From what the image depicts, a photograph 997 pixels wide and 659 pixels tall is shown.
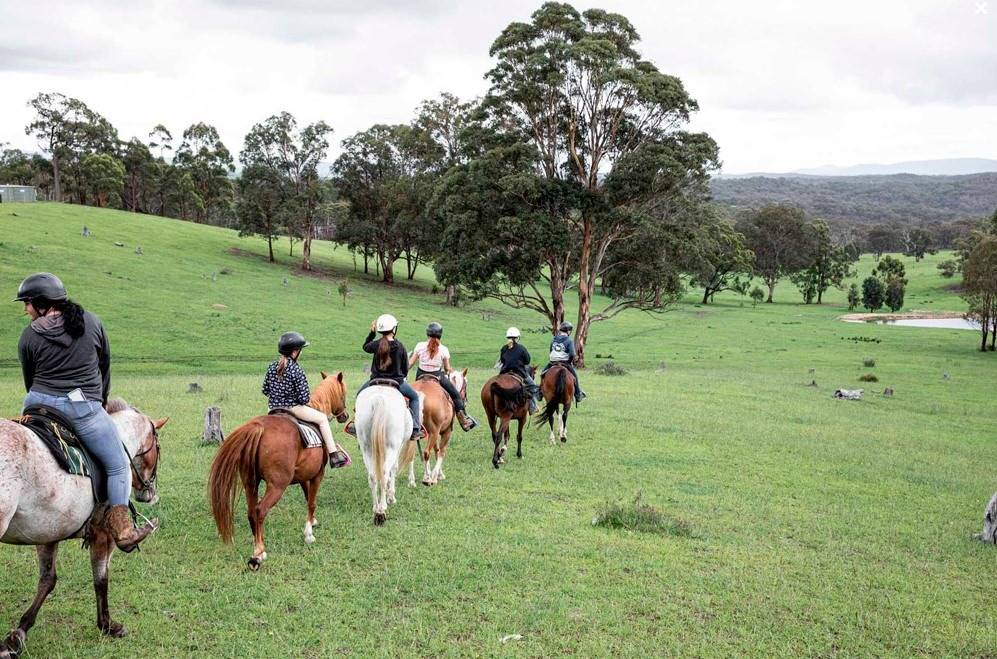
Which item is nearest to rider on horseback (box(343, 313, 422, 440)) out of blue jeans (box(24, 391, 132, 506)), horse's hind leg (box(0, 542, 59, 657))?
blue jeans (box(24, 391, 132, 506))

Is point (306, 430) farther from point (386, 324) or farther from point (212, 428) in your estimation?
point (212, 428)

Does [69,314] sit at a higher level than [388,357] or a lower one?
higher

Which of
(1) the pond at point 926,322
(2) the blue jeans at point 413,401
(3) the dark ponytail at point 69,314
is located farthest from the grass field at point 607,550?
(1) the pond at point 926,322

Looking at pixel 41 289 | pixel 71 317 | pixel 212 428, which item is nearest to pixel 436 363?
pixel 212 428

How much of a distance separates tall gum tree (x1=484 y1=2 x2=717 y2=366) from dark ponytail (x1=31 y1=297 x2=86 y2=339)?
2720 cm

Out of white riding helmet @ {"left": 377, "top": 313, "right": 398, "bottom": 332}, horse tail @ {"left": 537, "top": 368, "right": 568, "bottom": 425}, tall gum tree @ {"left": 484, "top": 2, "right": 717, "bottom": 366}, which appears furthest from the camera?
tall gum tree @ {"left": 484, "top": 2, "right": 717, "bottom": 366}

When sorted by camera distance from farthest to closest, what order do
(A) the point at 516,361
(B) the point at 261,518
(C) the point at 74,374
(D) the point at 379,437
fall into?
(A) the point at 516,361, (D) the point at 379,437, (B) the point at 261,518, (C) the point at 74,374

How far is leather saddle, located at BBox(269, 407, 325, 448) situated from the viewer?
9000 mm

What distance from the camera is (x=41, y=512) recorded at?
5996mm

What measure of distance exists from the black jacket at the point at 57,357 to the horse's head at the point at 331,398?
535cm

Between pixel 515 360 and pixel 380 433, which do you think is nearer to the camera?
pixel 380 433

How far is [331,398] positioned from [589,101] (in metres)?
24.3

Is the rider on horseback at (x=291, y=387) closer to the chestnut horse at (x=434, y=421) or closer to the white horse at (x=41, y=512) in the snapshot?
the white horse at (x=41, y=512)

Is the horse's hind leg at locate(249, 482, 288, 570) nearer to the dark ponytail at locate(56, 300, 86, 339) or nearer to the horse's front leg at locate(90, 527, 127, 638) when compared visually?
the horse's front leg at locate(90, 527, 127, 638)
